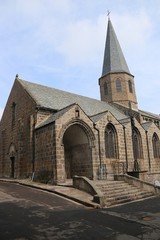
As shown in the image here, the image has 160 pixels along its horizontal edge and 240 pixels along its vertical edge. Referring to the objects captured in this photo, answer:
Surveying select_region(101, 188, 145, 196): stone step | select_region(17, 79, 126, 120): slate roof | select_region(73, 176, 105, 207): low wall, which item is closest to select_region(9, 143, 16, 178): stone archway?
select_region(17, 79, 126, 120): slate roof

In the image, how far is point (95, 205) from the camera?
9.77 metres

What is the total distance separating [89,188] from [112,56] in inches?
1128

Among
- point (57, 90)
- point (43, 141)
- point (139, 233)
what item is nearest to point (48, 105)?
point (43, 141)

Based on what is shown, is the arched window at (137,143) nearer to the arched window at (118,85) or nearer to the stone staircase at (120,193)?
the stone staircase at (120,193)

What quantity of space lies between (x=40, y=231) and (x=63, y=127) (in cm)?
1037

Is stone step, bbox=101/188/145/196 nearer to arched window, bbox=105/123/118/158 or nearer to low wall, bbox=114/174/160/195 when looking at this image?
low wall, bbox=114/174/160/195

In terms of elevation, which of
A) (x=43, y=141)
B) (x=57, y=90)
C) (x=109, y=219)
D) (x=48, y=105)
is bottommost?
(x=109, y=219)

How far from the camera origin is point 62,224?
6.55 metres

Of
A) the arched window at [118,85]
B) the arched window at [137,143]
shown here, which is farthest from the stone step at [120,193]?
the arched window at [118,85]

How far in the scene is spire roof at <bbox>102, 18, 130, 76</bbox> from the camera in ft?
113

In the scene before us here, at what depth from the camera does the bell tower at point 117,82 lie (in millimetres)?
32562

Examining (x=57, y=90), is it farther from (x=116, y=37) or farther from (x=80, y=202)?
(x=116, y=37)

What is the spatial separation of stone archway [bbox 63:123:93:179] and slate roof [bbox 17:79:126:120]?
2793 mm

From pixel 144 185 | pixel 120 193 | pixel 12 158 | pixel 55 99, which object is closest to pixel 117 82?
pixel 55 99
